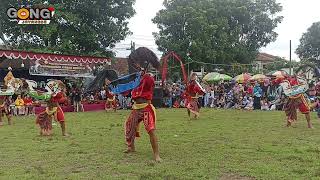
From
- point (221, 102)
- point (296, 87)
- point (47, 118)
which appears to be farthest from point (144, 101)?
point (221, 102)

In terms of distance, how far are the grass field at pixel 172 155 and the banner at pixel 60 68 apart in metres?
12.0

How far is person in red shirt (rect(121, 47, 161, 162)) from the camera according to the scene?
8.57 meters

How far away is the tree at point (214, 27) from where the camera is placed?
117 ft

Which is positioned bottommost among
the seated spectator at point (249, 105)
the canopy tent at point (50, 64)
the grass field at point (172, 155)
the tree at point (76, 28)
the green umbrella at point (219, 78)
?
the grass field at point (172, 155)

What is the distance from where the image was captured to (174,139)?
11477mm

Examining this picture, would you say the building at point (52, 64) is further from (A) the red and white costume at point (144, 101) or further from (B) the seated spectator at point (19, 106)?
(A) the red and white costume at point (144, 101)

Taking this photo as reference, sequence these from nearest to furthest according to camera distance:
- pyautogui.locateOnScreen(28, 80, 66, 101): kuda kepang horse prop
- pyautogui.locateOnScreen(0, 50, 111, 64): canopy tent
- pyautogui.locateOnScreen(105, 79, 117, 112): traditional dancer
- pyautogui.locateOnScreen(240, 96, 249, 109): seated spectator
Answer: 1. pyautogui.locateOnScreen(28, 80, 66, 101): kuda kepang horse prop
2. pyautogui.locateOnScreen(0, 50, 111, 64): canopy tent
3. pyautogui.locateOnScreen(105, 79, 117, 112): traditional dancer
4. pyautogui.locateOnScreen(240, 96, 249, 109): seated spectator

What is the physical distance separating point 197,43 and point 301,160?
27.6 metres

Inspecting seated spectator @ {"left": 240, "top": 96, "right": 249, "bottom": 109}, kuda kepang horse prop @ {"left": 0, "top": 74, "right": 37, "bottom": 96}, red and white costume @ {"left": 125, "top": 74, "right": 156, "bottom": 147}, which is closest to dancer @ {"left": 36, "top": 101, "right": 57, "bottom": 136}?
kuda kepang horse prop @ {"left": 0, "top": 74, "right": 37, "bottom": 96}

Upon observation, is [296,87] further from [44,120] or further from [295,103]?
[44,120]

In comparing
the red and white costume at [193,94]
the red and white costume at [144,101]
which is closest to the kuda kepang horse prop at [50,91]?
the red and white costume at [144,101]

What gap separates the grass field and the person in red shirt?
575 mm

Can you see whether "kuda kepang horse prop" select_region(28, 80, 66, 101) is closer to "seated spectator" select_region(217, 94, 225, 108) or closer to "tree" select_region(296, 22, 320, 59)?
"seated spectator" select_region(217, 94, 225, 108)

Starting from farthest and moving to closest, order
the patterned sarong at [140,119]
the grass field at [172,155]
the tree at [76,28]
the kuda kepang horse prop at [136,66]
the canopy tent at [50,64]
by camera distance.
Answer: the tree at [76,28], the canopy tent at [50,64], the kuda kepang horse prop at [136,66], the patterned sarong at [140,119], the grass field at [172,155]
